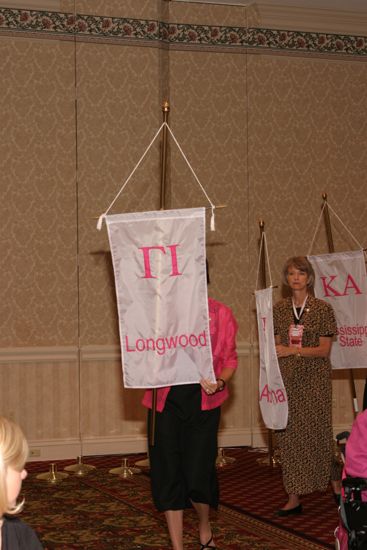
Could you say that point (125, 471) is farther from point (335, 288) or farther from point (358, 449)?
point (358, 449)

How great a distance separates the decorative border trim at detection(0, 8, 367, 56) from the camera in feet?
29.0

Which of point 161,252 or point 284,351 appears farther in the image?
point 284,351

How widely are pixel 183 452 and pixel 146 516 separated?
1.40 metres

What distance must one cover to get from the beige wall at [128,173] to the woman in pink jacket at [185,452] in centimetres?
387

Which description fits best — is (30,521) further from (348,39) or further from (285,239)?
(348,39)

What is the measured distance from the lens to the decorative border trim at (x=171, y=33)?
29.0ft

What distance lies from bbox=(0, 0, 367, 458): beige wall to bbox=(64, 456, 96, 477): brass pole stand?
59 cm

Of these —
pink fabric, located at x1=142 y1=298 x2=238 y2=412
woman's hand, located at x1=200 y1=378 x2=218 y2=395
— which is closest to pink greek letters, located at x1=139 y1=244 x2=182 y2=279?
pink fabric, located at x1=142 y1=298 x2=238 y2=412

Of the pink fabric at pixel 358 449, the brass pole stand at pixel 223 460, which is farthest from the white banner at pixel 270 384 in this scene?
the pink fabric at pixel 358 449

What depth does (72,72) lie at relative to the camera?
8961mm

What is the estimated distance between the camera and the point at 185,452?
5.05 meters

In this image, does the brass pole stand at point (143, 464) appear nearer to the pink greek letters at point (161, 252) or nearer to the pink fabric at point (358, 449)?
the pink greek letters at point (161, 252)

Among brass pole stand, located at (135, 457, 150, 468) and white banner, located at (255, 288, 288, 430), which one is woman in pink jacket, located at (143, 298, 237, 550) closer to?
white banner, located at (255, 288, 288, 430)

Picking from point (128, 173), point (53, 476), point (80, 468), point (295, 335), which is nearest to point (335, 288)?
point (295, 335)
